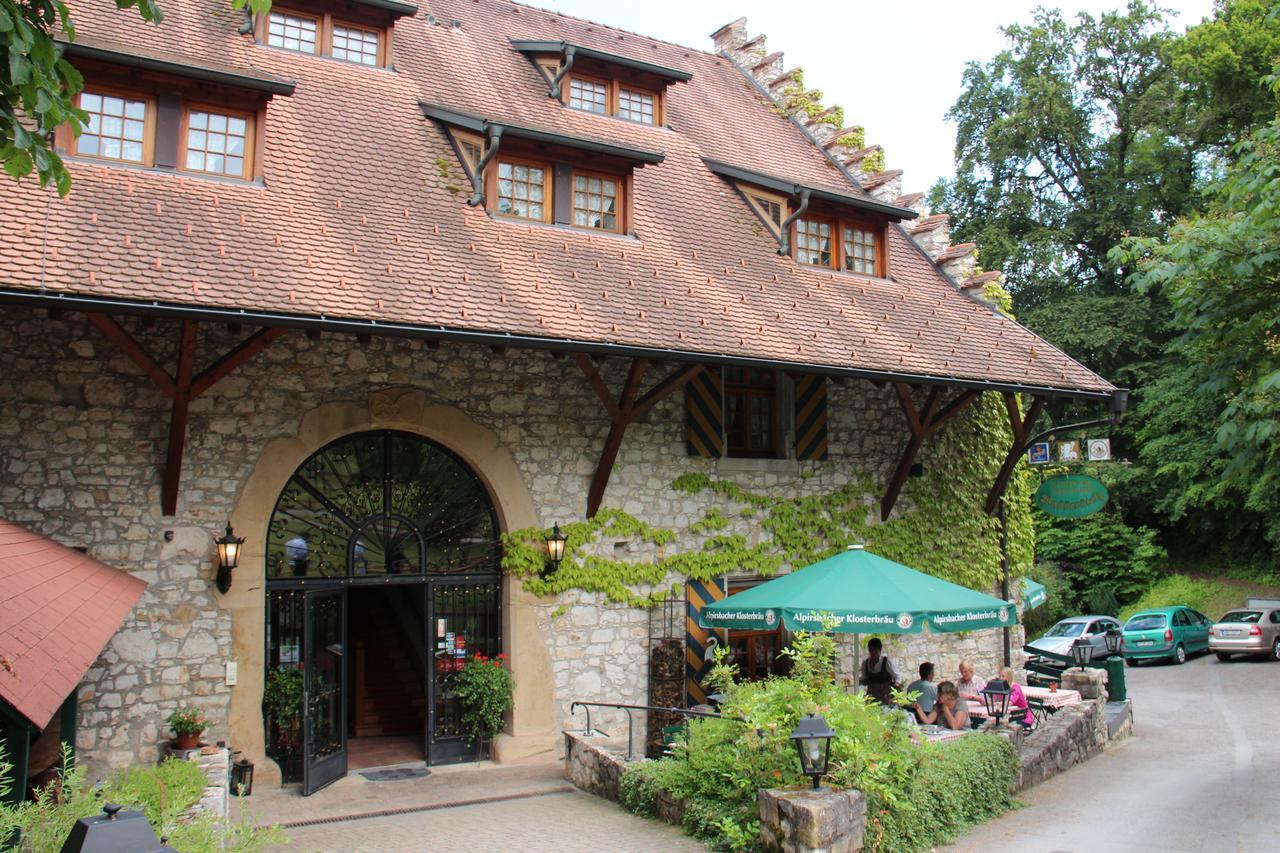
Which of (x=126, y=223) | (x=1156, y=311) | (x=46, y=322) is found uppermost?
(x=1156, y=311)

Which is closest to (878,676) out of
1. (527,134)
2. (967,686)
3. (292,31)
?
(967,686)

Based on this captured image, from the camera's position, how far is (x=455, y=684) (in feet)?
37.7

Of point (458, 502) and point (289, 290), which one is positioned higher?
point (289, 290)

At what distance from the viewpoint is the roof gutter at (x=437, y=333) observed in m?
8.48

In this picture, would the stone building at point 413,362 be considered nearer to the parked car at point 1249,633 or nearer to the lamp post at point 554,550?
the lamp post at point 554,550

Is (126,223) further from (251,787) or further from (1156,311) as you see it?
(1156,311)

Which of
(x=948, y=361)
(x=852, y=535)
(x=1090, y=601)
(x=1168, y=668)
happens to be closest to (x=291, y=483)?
(x=852, y=535)

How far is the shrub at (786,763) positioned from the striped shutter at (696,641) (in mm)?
3083

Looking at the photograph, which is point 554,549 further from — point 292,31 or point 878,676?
point 292,31

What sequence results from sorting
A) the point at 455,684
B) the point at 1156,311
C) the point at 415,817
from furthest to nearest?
1. the point at 1156,311
2. the point at 455,684
3. the point at 415,817

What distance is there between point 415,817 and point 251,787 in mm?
1675

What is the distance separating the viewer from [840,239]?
50.6 ft

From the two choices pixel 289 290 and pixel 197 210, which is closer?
pixel 289 290

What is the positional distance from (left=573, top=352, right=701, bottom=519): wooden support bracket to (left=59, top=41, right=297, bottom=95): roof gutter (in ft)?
13.6
